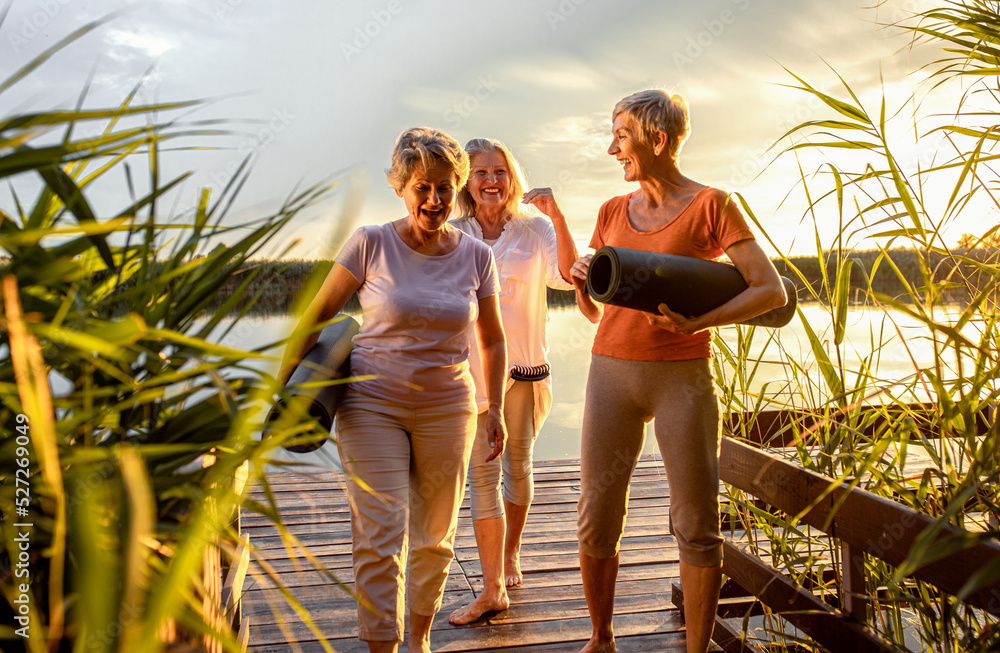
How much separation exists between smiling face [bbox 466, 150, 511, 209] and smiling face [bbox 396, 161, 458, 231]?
76 cm

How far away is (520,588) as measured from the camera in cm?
285

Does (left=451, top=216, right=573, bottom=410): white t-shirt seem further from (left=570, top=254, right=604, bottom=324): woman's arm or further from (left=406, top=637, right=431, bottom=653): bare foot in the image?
(left=406, top=637, right=431, bottom=653): bare foot

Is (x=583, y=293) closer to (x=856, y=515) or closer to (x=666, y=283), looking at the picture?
(x=666, y=283)

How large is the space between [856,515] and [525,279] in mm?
1471

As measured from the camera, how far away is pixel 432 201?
1939 millimetres

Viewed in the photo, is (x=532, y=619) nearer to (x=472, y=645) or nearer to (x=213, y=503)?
(x=472, y=645)

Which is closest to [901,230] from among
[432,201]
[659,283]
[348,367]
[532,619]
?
[659,283]

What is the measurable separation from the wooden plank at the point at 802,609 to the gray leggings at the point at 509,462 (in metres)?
0.82

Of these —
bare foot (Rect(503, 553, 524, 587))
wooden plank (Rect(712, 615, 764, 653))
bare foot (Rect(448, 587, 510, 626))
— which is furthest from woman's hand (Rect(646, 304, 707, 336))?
bare foot (Rect(503, 553, 524, 587))

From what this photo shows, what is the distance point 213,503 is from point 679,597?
7.52 ft

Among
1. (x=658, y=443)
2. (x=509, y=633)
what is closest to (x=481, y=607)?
(x=509, y=633)

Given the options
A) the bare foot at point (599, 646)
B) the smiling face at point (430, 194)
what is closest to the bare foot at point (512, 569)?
the bare foot at point (599, 646)

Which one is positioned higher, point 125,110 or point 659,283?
point 125,110

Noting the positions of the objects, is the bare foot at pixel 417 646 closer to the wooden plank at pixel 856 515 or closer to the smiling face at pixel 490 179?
the wooden plank at pixel 856 515
